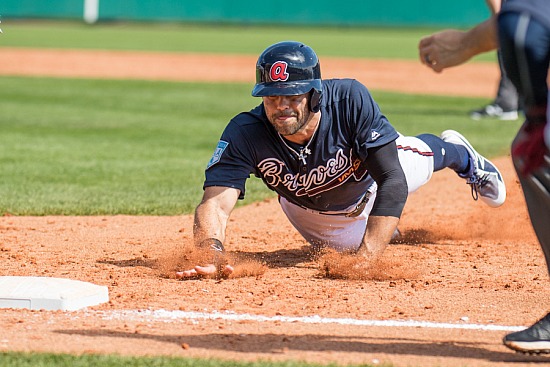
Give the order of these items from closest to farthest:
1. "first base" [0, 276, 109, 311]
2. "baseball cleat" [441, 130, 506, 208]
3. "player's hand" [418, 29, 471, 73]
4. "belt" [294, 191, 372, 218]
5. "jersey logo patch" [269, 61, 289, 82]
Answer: "player's hand" [418, 29, 471, 73], "first base" [0, 276, 109, 311], "jersey logo patch" [269, 61, 289, 82], "belt" [294, 191, 372, 218], "baseball cleat" [441, 130, 506, 208]

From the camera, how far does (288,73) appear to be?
4309 millimetres

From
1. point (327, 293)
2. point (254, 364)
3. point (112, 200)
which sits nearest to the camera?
point (254, 364)

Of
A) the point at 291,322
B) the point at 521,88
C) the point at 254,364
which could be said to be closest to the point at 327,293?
the point at 291,322

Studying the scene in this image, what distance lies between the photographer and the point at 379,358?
3125mm

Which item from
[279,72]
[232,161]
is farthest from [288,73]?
[232,161]

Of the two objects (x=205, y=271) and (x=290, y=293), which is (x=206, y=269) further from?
(x=290, y=293)

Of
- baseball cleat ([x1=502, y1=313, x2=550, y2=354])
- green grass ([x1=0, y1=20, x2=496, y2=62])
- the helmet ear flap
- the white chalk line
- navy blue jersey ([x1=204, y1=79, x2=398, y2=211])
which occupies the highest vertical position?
green grass ([x1=0, y1=20, x2=496, y2=62])

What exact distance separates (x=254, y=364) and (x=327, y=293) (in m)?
1.18

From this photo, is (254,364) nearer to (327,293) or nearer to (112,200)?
(327,293)

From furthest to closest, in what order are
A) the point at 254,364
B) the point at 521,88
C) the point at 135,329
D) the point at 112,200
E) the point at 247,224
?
1. the point at 112,200
2. the point at 247,224
3. the point at 135,329
4. the point at 254,364
5. the point at 521,88

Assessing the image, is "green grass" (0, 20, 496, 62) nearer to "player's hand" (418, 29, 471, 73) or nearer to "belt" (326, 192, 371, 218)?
"belt" (326, 192, 371, 218)

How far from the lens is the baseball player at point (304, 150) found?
172 inches

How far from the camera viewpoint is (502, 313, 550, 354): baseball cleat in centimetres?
312

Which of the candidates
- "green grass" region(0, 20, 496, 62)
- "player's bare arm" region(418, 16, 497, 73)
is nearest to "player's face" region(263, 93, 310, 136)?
"player's bare arm" region(418, 16, 497, 73)
